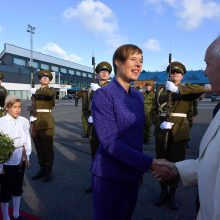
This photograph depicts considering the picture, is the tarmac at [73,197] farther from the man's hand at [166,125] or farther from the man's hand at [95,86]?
the man's hand at [95,86]

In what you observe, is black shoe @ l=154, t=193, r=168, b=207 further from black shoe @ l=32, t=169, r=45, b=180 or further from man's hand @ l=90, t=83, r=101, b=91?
black shoe @ l=32, t=169, r=45, b=180

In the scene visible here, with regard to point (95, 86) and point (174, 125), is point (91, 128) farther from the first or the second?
point (174, 125)

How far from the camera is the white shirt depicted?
3.95 m

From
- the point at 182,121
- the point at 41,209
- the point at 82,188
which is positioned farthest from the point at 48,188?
the point at 182,121

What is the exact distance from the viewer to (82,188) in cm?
526

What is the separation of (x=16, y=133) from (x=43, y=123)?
82.8 inches

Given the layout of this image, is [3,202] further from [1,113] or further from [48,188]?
[1,113]

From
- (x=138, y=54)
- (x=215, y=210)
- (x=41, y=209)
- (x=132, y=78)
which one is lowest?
(x=41, y=209)

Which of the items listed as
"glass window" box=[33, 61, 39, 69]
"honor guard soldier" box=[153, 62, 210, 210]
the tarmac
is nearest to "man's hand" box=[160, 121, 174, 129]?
"honor guard soldier" box=[153, 62, 210, 210]

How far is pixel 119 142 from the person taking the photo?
227cm

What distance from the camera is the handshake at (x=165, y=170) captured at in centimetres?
223

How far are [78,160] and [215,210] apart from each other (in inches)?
237

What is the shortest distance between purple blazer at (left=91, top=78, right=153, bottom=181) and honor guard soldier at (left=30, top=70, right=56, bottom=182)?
378 centimetres

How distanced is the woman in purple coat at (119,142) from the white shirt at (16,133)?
183cm
